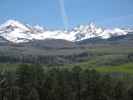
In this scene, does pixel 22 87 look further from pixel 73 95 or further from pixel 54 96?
pixel 73 95

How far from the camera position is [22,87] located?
3258 inches

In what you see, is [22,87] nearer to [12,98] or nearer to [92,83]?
[12,98]

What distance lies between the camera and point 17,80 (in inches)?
3278

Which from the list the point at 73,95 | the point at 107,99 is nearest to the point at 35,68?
the point at 73,95

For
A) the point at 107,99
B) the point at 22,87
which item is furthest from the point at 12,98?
the point at 107,99

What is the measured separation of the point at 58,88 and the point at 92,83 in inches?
376

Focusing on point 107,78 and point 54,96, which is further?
point 107,78

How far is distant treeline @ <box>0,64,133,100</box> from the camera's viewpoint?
82312 mm

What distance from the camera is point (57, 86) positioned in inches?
3472

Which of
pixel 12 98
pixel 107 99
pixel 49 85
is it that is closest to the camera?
pixel 12 98

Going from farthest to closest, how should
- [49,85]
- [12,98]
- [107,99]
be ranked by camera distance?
[107,99] < [49,85] < [12,98]

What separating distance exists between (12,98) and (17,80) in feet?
13.4

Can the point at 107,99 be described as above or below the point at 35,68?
below

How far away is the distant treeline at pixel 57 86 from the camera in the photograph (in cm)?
8231
